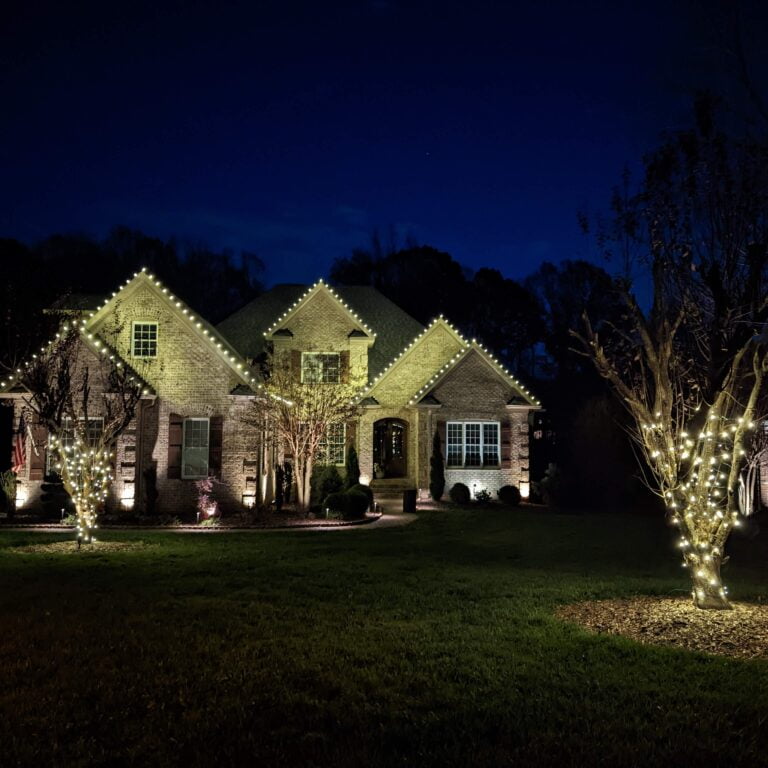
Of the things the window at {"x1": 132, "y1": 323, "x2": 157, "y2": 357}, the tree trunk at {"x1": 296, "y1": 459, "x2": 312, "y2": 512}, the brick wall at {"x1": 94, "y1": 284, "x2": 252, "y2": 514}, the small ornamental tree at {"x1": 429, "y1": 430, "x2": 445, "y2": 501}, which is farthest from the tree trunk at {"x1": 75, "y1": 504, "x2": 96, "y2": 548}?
the small ornamental tree at {"x1": 429, "y1": 430, "x2": 445, "y2": 501}

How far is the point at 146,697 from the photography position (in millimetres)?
5590

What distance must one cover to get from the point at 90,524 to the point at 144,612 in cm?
686

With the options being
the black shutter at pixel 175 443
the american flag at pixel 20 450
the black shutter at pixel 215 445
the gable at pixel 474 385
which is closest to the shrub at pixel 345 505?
the black shutter at pixel 215 445

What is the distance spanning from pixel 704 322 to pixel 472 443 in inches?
635

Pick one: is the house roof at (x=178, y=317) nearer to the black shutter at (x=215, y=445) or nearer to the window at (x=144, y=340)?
the window at (x=144, y=340)

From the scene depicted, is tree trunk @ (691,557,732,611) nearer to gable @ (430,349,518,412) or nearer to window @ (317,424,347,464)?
gable @ (430,349,518,412)

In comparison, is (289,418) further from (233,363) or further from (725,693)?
(725,693)

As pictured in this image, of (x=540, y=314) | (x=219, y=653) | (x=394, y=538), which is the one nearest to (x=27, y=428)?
(x=394, y=538)

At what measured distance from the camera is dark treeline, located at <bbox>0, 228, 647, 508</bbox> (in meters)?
29.3

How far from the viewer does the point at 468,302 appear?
4891 centimetres

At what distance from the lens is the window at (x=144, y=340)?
21953 mm

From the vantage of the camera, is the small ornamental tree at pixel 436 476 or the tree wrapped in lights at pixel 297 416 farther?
the small ornamental tree at pixel 436 476

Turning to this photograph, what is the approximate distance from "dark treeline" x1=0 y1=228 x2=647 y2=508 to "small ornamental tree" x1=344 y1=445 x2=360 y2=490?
723 cm

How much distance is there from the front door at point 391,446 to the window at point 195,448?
7466 millimetres
